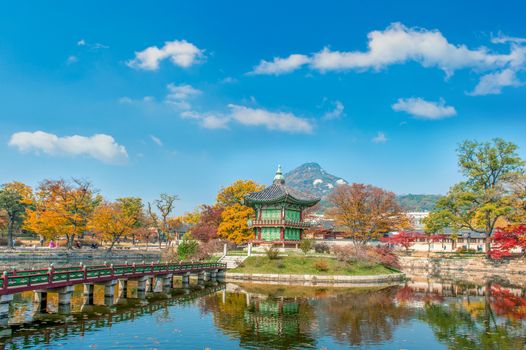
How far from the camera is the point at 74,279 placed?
86.3ft

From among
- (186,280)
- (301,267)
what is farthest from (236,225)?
(186,280)

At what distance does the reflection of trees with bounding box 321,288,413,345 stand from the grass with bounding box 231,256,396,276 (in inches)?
414

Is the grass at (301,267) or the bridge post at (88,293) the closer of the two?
the bridge post at (88,293)

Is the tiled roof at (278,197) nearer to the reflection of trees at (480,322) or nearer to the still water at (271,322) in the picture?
the still water at (271,322)

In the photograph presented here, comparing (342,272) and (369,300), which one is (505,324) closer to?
(369,300)

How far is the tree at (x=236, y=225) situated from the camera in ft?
211

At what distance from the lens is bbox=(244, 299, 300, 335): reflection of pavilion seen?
70.8 feet

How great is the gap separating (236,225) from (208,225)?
8.01 metres

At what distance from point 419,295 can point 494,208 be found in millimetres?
28801

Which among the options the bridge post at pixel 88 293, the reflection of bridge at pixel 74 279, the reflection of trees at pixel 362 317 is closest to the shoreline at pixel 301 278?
the reflection of bridge at pixel 74 279

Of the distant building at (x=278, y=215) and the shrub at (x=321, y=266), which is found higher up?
the distant building at (x=278, y=215)

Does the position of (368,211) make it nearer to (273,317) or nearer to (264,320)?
(273,317)

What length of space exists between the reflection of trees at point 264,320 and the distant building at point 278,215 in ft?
79.3

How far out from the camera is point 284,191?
58625 millimetres
